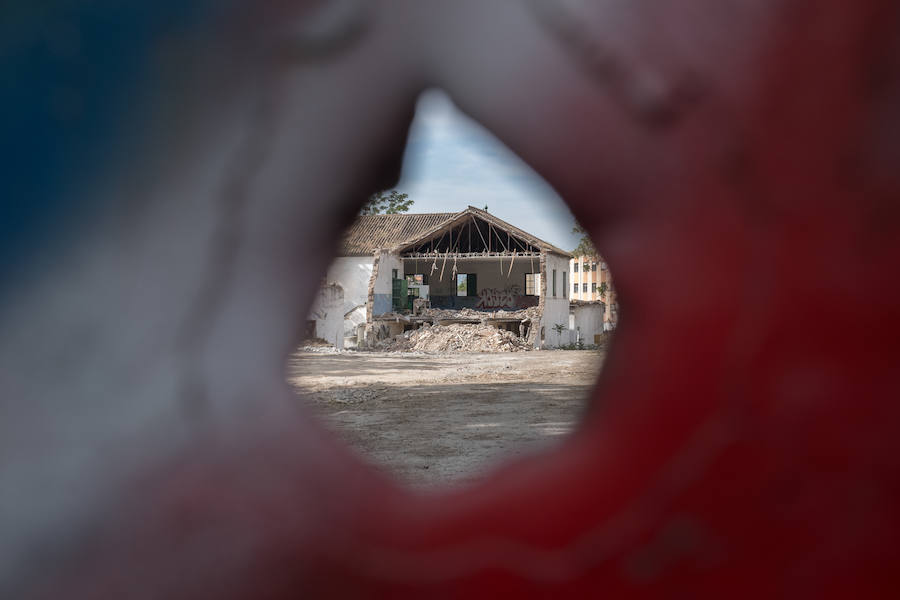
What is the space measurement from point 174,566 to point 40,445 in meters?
0.14

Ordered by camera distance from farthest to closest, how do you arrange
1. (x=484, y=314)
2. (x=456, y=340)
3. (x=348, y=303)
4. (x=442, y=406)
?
(x=484, y=314)
(x=348, y=303)
(x=456, y=340)
(x=442, y=406)

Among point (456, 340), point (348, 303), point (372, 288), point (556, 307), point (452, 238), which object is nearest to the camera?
point (456, 340)

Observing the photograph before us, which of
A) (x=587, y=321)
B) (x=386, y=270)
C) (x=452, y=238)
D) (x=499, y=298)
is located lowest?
(x=587, y=321)

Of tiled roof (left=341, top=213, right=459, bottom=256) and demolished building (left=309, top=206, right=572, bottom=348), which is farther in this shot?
tiled roof (left=341, top=213, right=459, bottom=256)

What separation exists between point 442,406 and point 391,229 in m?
12.0

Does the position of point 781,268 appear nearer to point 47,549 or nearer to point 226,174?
point 226,174

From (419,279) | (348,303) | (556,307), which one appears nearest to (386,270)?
(348,303)

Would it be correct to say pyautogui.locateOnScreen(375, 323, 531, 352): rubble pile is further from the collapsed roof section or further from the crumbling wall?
the collapsed roof section

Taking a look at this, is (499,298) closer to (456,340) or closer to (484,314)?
(484,314)

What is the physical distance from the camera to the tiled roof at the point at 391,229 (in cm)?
1662

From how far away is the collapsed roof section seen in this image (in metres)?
16.0

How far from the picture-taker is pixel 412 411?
622cm

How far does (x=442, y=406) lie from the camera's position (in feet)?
21.4

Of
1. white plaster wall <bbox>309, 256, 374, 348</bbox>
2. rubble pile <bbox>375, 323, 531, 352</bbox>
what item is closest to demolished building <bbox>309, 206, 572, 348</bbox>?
white plaster wall <bbox>309, 256, 374, 348</bbox>
